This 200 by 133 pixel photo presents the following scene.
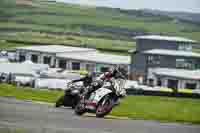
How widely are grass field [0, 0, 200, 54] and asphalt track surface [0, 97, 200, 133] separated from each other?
1.85 metres

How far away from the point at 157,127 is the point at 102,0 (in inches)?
117

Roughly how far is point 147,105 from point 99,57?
5.29 ft

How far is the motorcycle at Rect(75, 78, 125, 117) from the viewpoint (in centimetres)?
948

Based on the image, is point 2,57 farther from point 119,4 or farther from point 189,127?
point 189,127

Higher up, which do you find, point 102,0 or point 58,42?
point 102,0

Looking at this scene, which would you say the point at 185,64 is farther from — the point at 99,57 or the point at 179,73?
the point at 99,57

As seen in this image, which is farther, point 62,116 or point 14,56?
point 14,56

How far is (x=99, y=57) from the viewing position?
35.6 ft

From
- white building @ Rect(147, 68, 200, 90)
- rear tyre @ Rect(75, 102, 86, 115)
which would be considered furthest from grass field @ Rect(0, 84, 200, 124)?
white building @ Rect(147, 68, 200, 90)

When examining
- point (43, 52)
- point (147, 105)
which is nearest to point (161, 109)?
point (147, 105)

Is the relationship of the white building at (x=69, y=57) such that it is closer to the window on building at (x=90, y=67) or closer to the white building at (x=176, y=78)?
the window on building at (x=90, y=67)

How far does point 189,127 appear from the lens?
353 inches

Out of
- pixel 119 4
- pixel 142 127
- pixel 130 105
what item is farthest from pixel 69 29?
pixel 142 127

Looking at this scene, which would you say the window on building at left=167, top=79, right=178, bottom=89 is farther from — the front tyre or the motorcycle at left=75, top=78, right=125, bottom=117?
the front tyre
